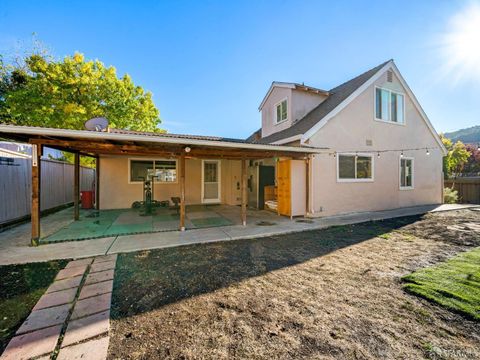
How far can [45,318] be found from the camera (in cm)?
225

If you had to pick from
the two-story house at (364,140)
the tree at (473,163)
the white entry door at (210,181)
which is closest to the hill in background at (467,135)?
the tree at (473,163)

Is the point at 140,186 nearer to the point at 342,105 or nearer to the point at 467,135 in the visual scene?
the point at 342,105

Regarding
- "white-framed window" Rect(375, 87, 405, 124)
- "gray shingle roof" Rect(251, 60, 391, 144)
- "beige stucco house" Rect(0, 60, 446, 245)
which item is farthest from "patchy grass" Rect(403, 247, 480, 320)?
"white-framed window" Rect(375, 87, 405, 124)

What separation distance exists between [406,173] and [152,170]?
41.2 feet

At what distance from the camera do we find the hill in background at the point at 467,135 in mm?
44156

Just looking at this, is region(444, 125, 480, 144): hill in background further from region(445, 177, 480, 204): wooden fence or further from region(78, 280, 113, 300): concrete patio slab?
region(78, 280, 113, 300): concrete patio slab

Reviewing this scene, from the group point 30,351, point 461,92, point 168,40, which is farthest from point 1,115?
point 461,92

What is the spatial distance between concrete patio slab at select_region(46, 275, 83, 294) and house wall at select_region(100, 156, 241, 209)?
6727mm

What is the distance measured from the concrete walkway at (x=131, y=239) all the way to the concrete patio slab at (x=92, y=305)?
5.91 feet

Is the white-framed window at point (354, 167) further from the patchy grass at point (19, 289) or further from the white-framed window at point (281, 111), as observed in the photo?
the patchy grass at point (19, 289)

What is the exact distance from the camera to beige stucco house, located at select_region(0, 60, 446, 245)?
7617 mm

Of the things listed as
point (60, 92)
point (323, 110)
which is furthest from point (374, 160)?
point (60, 92)

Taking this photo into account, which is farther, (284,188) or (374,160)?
(374,160)

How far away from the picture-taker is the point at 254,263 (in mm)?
3764
